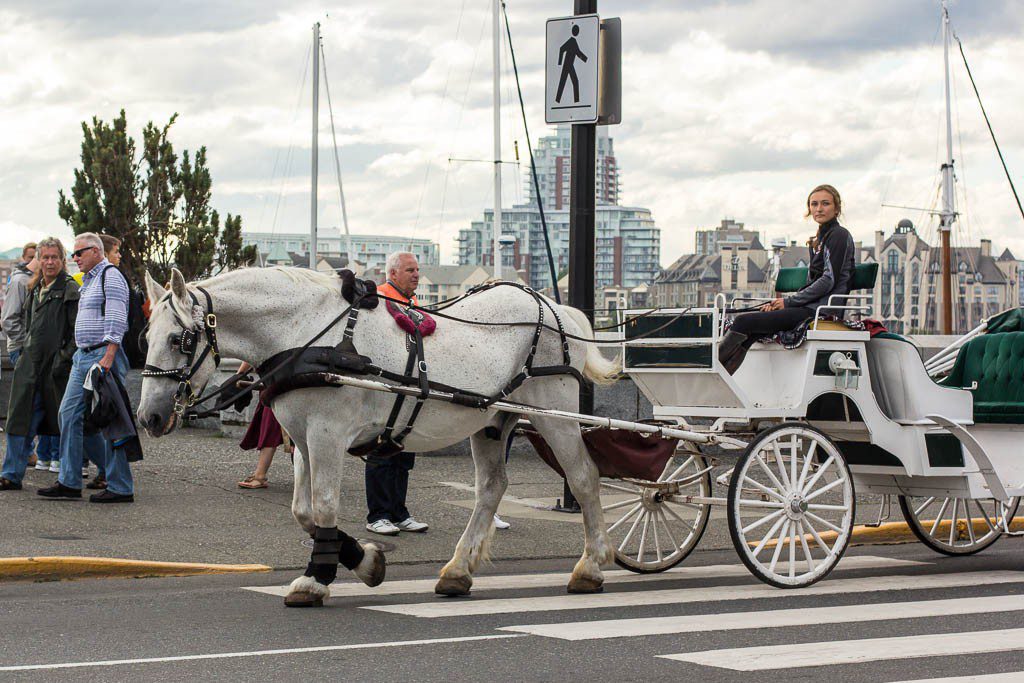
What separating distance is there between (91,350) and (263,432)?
1603 millimetres

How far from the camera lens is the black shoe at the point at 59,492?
35.6ft

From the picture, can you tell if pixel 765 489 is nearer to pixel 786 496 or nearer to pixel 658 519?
pixel 786 496

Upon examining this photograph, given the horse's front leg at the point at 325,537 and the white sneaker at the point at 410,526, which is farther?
the white sneaker at the point at 410,526

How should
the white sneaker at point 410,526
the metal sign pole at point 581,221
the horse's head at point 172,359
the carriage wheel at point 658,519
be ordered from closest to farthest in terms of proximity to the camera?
the horse's head at point 172,359
the carriage wheel at point 658,519
the white sneaker at point 410,526
the metal sign pole at point 581,221

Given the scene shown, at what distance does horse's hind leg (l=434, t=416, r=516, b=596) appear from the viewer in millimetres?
8034

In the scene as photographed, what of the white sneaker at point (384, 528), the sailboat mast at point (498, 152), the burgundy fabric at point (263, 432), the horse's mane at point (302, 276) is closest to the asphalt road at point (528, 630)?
the white sneaker at point (384, 528)

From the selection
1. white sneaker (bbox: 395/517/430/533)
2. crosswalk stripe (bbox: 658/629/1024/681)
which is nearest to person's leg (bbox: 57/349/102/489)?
white sneaker (bbox: 395/517/430/533)

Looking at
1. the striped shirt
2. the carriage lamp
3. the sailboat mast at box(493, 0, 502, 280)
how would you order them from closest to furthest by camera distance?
1. the carriage lamp
2. the striped shirt
3. the sailboat mast at box(493, 0, 502, 280)

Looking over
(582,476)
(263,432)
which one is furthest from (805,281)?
(263,432)

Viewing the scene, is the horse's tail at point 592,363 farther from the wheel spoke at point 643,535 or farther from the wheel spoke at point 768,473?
the wheel spoke at point 768,473

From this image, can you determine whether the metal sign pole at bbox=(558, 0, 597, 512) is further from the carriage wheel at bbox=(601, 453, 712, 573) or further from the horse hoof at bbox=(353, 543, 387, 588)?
the horse hoof at bbox=(353, 543, 387, 588)

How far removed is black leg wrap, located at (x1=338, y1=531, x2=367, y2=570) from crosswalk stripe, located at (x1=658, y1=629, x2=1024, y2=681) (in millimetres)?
2062

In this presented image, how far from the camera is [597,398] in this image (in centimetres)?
1659

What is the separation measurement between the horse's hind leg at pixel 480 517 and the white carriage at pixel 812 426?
80 centimetres
